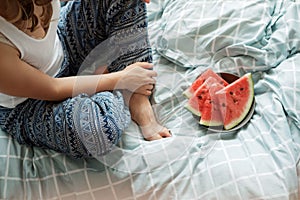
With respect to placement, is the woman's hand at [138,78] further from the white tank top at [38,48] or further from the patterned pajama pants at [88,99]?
the white tank top at [38,48]

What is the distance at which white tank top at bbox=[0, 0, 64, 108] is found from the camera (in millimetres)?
966

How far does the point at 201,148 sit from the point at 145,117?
6.2 inches

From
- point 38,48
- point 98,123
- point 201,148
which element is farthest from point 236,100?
point 38,48

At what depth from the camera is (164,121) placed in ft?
3.92

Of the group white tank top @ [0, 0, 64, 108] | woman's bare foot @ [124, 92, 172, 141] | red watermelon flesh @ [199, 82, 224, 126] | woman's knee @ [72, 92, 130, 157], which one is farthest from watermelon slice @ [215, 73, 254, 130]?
white tank top @ [0, 0, 64, 108]

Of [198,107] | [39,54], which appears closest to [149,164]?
[198,107]

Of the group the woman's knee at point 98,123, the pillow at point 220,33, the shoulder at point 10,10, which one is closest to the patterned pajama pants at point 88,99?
the woman's knee at point 98,123

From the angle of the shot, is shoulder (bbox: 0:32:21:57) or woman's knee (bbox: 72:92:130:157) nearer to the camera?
shoulder (bbox: 0:32:21:57)

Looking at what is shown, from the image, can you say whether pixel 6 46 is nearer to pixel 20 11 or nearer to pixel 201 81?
pixel 20 11

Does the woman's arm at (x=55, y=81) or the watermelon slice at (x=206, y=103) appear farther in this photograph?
the watermelon slice at (x=206, y=103)

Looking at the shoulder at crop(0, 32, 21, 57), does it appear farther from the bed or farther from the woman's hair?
the bed

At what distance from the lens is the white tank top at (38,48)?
0.97 m

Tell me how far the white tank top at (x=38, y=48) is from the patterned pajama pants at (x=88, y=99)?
30mm

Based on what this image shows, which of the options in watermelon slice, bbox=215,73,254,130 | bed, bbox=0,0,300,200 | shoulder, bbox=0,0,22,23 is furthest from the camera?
watermelon slice, bbox=215,73,254,130
